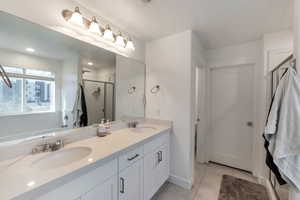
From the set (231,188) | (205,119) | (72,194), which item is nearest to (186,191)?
(231,188)

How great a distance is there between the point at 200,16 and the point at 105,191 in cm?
211

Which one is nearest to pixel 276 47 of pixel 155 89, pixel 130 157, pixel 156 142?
pixel 155 89

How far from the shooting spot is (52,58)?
1.36 m

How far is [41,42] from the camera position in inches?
50.0

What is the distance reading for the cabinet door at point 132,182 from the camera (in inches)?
49.4

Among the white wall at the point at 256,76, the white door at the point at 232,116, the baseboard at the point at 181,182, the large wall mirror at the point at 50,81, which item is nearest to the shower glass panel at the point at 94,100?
the large wall mirror at the point at 50,81

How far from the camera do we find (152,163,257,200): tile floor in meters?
1.91

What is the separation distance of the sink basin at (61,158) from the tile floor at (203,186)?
1.24m

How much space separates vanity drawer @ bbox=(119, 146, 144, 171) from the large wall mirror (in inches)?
26.1

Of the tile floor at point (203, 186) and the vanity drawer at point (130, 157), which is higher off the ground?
the vanity drawer at point (130, 157)

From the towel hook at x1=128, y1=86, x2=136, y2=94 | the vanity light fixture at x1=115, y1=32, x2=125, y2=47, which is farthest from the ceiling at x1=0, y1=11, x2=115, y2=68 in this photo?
the towel hook at x1=128, y1=86, x2=136, y2=94

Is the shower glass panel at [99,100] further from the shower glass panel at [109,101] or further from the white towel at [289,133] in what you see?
the white towel at [289,133]

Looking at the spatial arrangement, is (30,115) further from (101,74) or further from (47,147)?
(101,74)

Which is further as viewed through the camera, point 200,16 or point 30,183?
point 200,16
